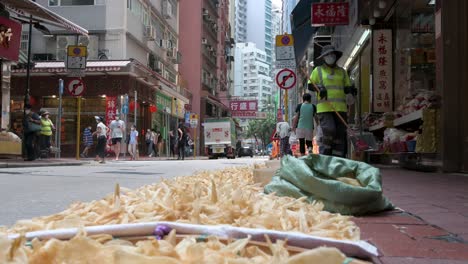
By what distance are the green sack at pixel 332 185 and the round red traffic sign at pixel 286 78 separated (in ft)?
29.2

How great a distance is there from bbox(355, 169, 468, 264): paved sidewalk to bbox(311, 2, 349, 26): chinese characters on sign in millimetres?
9129

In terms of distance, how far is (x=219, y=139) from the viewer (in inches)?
1337

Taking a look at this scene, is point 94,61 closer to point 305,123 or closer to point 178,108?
point 178,108

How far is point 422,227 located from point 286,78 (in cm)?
992

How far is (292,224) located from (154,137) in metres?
26.8

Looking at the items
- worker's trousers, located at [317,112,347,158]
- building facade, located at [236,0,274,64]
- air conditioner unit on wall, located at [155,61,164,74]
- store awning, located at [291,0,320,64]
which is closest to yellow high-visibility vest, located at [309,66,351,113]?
worker's trousers, located at [317,112,347,158]

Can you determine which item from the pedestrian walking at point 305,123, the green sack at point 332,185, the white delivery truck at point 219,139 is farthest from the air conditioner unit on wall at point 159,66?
the green sack at point 332,185

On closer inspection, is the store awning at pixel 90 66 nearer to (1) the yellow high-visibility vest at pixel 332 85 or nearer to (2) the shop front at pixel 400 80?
(2) the shop front at pixel 400 80

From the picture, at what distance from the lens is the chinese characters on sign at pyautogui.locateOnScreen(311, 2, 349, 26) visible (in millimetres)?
13617

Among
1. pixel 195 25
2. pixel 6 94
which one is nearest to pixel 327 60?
pixel 6 94

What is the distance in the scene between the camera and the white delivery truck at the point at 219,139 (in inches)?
1326

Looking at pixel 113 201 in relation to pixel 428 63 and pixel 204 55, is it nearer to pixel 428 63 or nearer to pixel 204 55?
pixel 428 63

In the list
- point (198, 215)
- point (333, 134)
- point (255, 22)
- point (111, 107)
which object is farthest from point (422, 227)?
point (255, 22)

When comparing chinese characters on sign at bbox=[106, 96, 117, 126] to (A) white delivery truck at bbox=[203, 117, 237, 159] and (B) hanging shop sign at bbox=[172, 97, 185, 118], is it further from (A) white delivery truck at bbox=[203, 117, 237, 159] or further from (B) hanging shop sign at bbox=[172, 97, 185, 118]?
(B) hanging shop sign at bbox=[172, 97, 185, 118]
